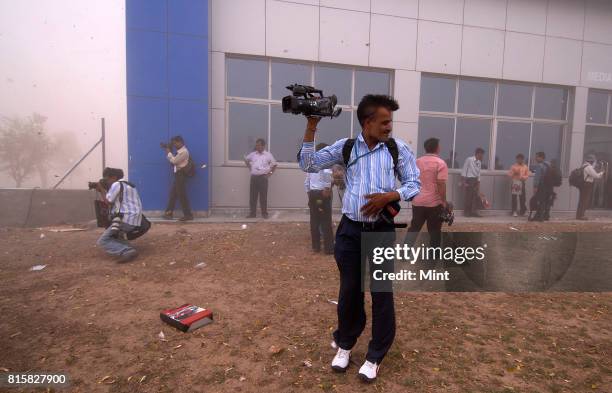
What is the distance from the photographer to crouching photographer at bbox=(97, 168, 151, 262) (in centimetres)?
532

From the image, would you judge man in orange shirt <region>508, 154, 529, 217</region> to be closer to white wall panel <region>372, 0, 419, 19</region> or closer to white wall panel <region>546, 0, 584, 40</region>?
white wall panel <region>546, 0, 584, 40</region>

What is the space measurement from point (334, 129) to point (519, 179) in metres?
5.59

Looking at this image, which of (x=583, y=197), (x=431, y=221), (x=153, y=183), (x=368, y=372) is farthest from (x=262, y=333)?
(x=583, y=197)

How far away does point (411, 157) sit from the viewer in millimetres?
2484

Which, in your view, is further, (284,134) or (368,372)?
(284,134)

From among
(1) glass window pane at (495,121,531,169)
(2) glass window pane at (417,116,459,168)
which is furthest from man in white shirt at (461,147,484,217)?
(1) glass window pane at (495,121,531,169)

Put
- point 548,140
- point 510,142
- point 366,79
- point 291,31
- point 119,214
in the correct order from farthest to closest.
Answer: point 548,140
point 510,142
point 366,79
point 291,31
point 119,214

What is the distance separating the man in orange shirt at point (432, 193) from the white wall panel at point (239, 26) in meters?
5.96

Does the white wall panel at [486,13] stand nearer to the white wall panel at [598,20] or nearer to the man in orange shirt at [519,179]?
the white wall panel at [598,20]

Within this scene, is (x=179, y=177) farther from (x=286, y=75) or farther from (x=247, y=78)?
(x=286, y=75)

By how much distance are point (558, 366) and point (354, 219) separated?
208 cm

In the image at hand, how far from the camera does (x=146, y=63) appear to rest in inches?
327

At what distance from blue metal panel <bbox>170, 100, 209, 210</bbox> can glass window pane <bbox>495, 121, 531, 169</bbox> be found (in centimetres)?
871

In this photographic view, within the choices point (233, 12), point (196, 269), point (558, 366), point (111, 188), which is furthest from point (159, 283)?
point (233, 12)
